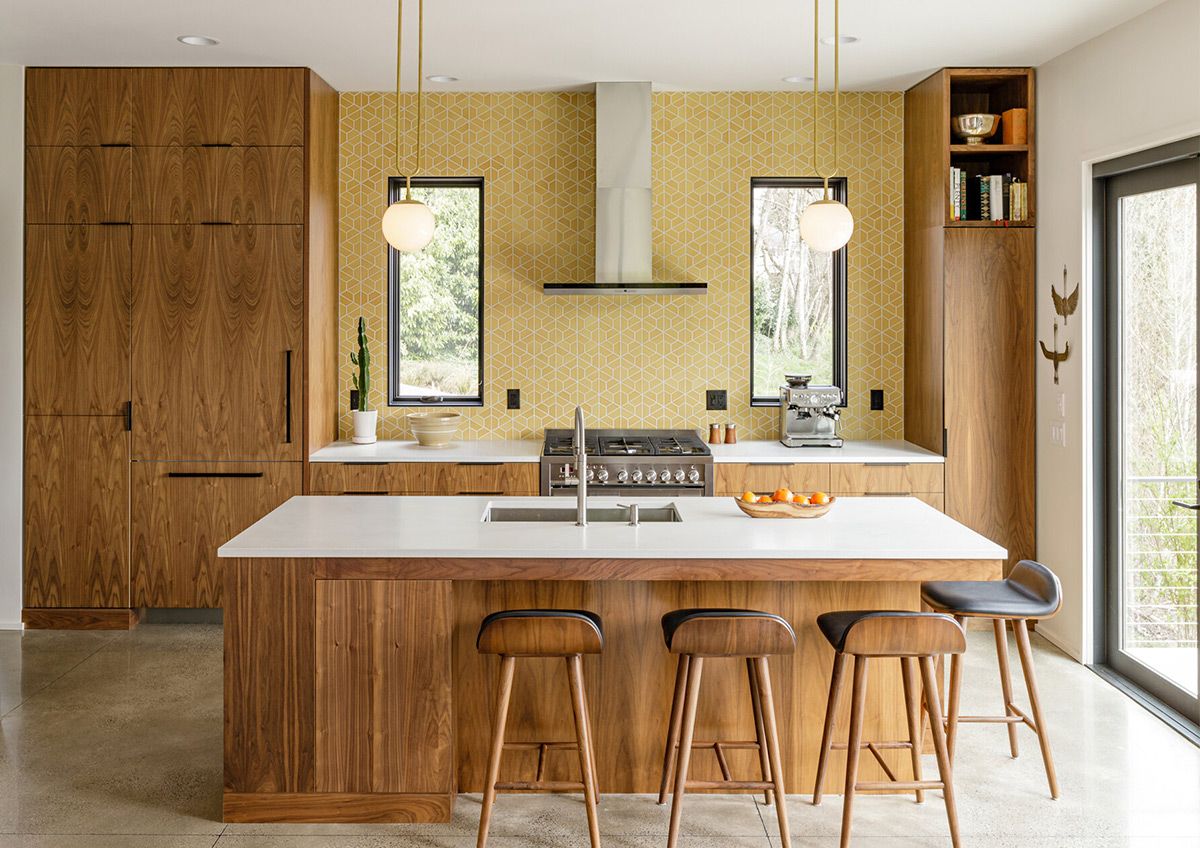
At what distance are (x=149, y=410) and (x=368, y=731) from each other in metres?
2.78

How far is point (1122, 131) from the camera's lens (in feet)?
14.2

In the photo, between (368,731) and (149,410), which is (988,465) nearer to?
(368,731)

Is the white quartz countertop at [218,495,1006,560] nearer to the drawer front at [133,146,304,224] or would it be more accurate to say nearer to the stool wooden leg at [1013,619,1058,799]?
the stool wooden leg at [1013,619,1058,799]

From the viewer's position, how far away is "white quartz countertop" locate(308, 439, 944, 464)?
509 centimetres

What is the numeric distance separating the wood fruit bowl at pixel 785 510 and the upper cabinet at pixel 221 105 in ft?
10.0

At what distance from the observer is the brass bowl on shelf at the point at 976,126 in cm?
515

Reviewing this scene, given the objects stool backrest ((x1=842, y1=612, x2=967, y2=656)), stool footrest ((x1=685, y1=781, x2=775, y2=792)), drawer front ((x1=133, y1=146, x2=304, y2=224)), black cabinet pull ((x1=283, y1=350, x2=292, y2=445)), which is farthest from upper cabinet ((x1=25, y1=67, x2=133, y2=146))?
stool backrest ((x1=842, y1=612, x2=967, y2=656))

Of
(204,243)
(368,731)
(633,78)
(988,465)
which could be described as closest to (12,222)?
(204,243)

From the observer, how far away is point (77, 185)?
5.11 metres

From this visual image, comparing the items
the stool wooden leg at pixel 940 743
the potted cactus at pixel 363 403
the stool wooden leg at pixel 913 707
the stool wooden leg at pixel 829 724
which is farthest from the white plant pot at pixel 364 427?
the stool wooden leg at pixel 940 743

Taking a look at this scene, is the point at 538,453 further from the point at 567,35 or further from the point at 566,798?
the point at 566,798

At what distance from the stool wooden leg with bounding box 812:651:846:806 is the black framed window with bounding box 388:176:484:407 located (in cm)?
317

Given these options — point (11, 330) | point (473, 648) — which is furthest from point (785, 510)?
point (11, 330)

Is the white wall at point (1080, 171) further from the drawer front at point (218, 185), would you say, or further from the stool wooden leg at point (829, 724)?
the drawer front at point (218, 185)
